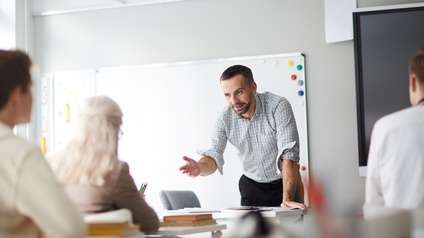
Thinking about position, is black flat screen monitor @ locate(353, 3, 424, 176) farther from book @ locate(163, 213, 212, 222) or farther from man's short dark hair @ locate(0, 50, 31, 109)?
man's short dark hair @ locate(0, 50, 31, 109)

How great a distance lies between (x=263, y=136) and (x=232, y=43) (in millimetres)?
2005

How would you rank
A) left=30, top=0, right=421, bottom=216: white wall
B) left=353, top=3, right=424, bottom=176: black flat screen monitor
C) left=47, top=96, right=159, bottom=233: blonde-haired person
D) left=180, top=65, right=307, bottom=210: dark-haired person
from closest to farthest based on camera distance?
left=47, top=96, right=159, bottom=233: blonde-haired person, left=180, top=65, right=307, bottom=210: dark-haired person, left=353, top=3, right=424, bottom=176: black flat screen monitor, left=30, top=0, right=421, bottom=216: white wall

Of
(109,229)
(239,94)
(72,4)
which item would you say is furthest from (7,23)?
(109,229)

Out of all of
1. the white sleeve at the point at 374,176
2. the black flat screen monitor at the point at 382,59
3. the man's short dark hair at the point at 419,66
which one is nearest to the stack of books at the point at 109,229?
the white sleeve at the point at 374,176

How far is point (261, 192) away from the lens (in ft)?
17.3

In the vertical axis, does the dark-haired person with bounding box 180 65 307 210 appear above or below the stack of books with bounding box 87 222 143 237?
above

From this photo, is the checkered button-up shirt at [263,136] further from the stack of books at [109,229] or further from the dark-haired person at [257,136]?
the stack of books at [109,229]

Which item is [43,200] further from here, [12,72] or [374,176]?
[374,176]

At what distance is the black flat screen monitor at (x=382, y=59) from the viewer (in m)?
6.19

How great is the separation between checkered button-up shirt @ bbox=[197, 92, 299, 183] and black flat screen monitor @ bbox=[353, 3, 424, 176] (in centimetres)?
132

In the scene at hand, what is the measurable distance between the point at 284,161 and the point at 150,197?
2493 mm

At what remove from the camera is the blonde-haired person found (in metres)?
3.16

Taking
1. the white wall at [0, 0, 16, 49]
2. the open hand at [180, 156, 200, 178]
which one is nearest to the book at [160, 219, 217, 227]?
the open hand at [180, 156, 200, 178]

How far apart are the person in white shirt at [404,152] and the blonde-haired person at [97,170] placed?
103cm
